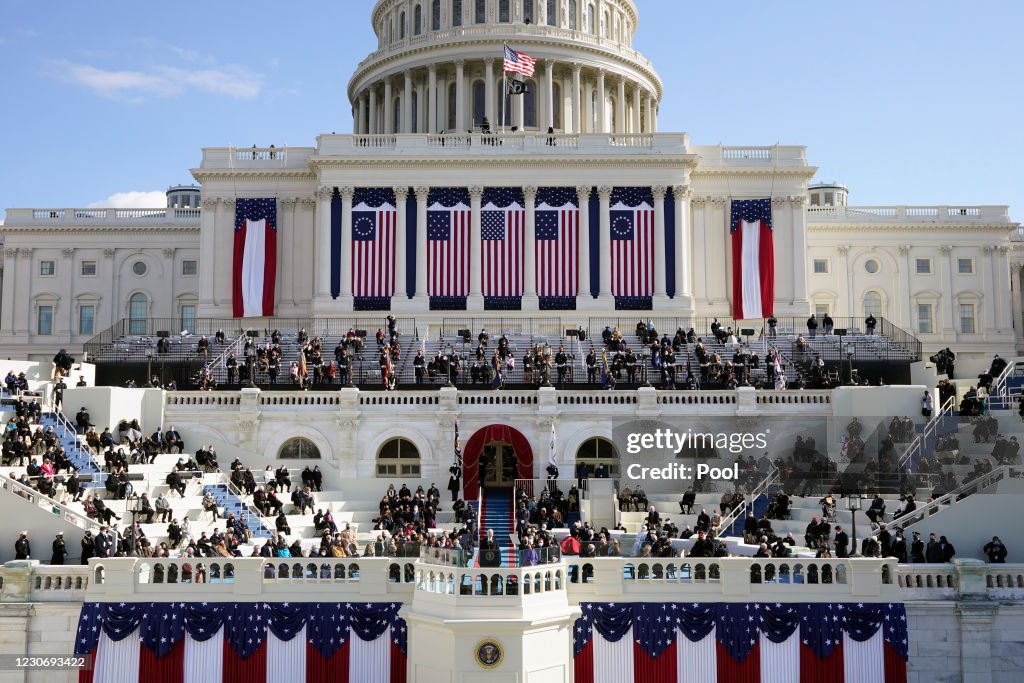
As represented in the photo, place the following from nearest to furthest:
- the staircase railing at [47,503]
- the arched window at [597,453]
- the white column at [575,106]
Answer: the staircase railing at [47,503] → the arched window at [597,453] → the white column at [575,106]

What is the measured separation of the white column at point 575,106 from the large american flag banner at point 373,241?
66.4ft

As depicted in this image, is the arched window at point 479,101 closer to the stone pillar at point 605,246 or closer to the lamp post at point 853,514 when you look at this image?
the stone pillar at point 605,246

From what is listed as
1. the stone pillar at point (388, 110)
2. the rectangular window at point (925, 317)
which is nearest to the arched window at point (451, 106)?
the stone pillar at point (388, 110)

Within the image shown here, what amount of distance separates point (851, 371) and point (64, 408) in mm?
33734

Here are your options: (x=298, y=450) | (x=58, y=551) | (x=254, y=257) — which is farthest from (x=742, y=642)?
(x=254, y=257)

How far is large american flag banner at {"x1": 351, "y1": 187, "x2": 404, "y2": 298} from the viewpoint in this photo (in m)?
70.9

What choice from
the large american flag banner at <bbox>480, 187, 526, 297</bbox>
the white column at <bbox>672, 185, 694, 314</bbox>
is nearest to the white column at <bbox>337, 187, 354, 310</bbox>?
the large american flag banner at <bbox>480, 187, 526, 297</bbox>

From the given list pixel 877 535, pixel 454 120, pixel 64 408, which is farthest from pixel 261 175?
pixel 877 535

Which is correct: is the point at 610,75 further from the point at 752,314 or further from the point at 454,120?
the point at 752,314

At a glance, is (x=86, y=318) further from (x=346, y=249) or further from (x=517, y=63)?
(x=517, y=63)

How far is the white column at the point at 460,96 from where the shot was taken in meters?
86.8

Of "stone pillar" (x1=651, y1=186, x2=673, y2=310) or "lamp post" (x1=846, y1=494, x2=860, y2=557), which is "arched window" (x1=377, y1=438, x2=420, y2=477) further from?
"stone pillar" (x1=651, y1=186, x2=673, y2=310)

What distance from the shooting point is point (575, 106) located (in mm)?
87875

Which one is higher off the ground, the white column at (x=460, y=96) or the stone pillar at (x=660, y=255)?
the white column at (x=460, y=96)
